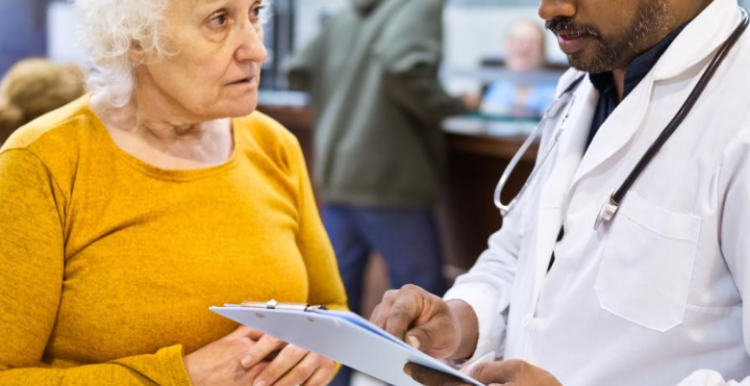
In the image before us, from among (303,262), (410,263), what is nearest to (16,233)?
(303,262)

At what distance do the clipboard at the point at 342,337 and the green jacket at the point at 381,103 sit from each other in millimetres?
2203

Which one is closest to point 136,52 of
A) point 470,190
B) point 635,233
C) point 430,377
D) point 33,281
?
point 33,281

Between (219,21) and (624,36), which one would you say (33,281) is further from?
(624,36)

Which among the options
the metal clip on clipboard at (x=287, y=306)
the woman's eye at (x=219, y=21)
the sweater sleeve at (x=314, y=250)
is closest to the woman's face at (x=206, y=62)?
the woman's eye at (x=219, y=21)

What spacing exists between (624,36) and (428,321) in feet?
1.84

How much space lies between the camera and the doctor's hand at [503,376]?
1.29m

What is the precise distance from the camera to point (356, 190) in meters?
3.71

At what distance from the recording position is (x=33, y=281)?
4.81 ft

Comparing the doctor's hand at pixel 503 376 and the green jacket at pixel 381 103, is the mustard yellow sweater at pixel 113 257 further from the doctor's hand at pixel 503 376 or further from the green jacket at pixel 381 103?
the green jacket at pixel 381 103

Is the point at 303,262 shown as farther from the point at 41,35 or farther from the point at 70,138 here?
the point at 41,35

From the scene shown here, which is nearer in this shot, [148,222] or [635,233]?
[635,233]

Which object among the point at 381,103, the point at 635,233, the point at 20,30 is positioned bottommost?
the point at 20,30

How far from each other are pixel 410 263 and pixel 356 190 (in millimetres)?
356

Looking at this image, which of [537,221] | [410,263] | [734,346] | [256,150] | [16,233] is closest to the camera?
[734,346]
